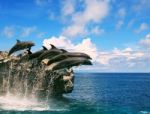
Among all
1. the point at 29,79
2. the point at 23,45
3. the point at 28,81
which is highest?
the point at 23,45

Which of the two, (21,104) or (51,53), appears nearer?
(51,53)

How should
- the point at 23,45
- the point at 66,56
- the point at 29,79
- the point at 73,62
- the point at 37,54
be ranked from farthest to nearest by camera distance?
the point at 29,79 < the point at 23,45 < the point at 37,54 < the point at 66,56 < the point at 73,62

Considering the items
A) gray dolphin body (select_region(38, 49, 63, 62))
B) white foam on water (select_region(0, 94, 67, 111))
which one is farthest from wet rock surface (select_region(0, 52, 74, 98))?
gray dolphin body (select_region(38, 49, 63, 62))

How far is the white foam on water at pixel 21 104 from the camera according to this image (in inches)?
2214

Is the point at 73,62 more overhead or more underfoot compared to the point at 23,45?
more underfoot

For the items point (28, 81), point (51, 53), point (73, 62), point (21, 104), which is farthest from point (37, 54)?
point (28, 81)

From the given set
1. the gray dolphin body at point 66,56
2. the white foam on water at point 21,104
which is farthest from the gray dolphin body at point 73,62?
the white foam on water at point 21,104

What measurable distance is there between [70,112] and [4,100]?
49.8 feet

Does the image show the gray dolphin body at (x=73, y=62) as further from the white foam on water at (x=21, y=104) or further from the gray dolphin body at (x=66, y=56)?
the white foam on water at (x=21, y=104)

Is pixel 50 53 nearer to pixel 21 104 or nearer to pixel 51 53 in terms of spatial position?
pixel 51 53

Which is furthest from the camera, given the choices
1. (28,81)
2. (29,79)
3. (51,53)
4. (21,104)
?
(28,81)

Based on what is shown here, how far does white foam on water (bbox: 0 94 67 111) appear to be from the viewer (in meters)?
56.2

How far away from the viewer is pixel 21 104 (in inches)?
2371

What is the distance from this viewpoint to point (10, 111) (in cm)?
5338
